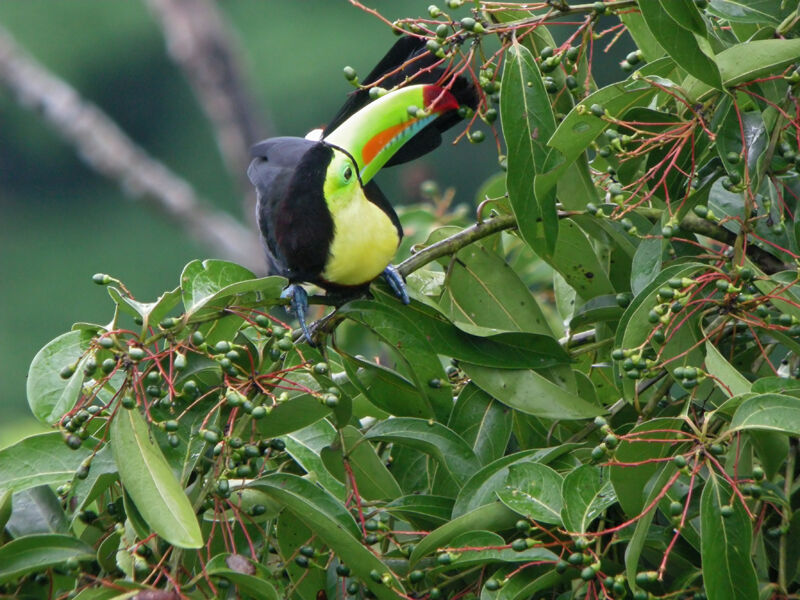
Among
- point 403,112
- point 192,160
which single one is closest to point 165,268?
point 192,160

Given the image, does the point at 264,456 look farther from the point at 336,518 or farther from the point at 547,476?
the point at 547,476

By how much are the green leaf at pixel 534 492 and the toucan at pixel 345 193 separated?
1.01 feet

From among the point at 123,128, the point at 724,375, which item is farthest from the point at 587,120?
the point at 123,128

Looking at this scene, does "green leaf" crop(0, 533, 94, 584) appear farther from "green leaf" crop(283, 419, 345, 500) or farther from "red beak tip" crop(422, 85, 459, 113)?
"red beak tip" crop(422, 85, 459, 113)

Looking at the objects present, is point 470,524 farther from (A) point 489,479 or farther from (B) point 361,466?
(B) point 361,466

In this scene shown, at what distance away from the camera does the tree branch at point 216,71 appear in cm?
619

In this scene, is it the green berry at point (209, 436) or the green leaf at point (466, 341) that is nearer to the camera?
the green berry at point (209, 436)

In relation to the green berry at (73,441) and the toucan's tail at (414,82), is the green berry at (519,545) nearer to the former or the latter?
the green berry at (73,441)

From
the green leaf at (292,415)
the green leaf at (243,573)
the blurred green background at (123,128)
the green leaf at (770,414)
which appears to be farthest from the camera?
the blurred green background at (123,128)

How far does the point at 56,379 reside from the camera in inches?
45.4

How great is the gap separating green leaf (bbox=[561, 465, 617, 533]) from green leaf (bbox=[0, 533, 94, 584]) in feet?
1.64

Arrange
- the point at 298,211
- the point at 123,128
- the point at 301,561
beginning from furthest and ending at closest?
the point at 123,128
the point at 298,211
the point at 301,561

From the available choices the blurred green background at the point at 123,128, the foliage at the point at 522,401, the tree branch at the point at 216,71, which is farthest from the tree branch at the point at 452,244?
the blurred green background at the point at 123,128

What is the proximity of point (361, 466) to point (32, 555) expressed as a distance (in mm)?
370
